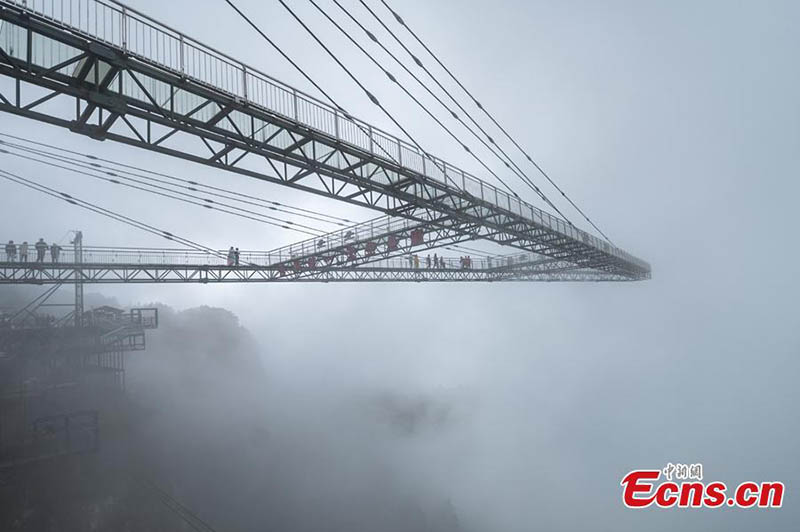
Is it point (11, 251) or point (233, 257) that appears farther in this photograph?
point (233, 257)

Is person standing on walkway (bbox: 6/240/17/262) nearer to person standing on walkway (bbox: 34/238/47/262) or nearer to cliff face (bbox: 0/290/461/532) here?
person standing on walkway (bbox: 34/238/47/262)

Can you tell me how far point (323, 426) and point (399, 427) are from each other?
33.9 feet

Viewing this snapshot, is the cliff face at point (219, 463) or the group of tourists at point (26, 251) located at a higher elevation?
the group of tourists at point (26, 251)

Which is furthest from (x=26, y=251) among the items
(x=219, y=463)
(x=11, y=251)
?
(x=219, y=463)

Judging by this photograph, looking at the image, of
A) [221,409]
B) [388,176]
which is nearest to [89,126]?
[388,176]

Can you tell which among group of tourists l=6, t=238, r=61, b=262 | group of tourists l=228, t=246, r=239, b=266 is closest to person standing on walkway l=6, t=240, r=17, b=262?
group of tourists l=6, t=238, r=61, b=262

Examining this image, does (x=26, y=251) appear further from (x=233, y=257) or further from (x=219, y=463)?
(x=219, y=463)

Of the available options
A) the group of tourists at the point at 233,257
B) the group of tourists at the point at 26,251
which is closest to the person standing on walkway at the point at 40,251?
the group of tourists at the point at 26,251

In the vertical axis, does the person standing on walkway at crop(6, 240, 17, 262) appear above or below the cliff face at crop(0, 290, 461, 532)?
above

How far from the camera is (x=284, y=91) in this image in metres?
8.68

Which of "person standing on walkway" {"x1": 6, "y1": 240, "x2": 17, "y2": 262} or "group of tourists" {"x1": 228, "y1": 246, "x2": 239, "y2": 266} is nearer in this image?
"person standing on walkway" {"x1": 6, "y1": 240, "x2": 17, "y2": 262}

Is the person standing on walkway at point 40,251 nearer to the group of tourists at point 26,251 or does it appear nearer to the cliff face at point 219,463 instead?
the group of tourists at point 26,251

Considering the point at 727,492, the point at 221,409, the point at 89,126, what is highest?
the point at 89,126

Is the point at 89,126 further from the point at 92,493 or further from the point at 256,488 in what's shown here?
the point at 256,488
